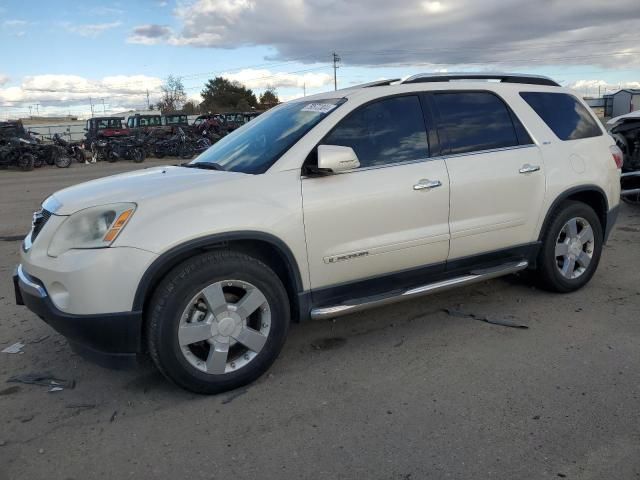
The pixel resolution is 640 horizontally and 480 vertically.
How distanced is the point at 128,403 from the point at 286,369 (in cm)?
100

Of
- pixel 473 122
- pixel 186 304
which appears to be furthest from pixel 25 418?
pixel 473 122

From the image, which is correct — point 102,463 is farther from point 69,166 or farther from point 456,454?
point 69,166

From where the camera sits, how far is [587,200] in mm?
4977

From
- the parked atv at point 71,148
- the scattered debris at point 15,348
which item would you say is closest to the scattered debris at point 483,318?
the scattered debris at point 15,348

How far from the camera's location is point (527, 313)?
4539mm

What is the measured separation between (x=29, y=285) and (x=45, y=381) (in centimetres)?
71

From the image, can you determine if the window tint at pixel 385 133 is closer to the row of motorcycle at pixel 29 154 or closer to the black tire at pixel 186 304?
the black tire at pixel 186 304

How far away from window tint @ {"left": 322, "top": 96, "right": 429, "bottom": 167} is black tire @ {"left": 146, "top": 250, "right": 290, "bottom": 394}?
102cm

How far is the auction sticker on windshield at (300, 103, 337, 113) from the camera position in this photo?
3861mm

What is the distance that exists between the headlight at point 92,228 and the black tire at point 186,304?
0.39 meters

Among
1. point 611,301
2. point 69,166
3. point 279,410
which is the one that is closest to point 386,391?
point 279,410

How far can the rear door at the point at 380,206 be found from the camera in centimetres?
357

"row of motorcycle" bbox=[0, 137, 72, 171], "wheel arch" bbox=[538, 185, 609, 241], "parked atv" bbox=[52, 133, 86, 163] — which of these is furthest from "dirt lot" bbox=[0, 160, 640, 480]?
"parked atv" bbox=[52, 133, 86, 163]

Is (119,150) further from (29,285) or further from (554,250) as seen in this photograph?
(554,250)
